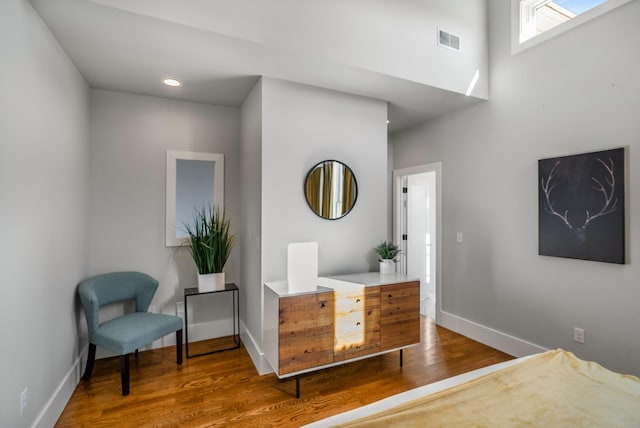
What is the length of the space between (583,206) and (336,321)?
7.10 ft

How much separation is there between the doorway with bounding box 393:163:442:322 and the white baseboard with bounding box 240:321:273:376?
8.10ft

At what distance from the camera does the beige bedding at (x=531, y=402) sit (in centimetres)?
117

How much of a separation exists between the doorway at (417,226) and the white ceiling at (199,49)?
1673mm

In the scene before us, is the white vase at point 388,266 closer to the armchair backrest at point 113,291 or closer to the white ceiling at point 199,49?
the white ceiling at point 199,49

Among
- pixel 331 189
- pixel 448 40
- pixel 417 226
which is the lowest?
pixel 417 226

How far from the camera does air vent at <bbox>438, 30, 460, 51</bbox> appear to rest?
2921mm

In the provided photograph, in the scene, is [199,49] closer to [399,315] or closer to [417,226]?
[399,315]

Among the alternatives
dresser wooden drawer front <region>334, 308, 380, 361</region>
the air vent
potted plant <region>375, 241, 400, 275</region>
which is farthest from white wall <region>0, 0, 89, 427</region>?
the air vent

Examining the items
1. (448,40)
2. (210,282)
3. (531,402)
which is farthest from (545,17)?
(210,282)

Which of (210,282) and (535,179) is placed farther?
(210,282)

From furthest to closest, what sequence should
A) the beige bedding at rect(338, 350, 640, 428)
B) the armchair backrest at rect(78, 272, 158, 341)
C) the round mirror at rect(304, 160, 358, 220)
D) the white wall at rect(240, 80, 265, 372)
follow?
1. the round mirror at rect(304, 160, 358, 220)
2. the white wall at rect(240, 80, 265, 372)
3. the armchair backrest at rect(78, 272, 158, 341)
4. the beige bedding at rect(338, 350, 640, 428)

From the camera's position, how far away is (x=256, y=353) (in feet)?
9.22

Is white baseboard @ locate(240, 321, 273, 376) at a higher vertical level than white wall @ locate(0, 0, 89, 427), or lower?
lower

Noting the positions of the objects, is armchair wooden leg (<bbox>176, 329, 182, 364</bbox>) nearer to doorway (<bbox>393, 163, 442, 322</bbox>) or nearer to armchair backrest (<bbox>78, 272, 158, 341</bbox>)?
armchair backrest (<bbox>78, 272, 158, 341</bbox>)
